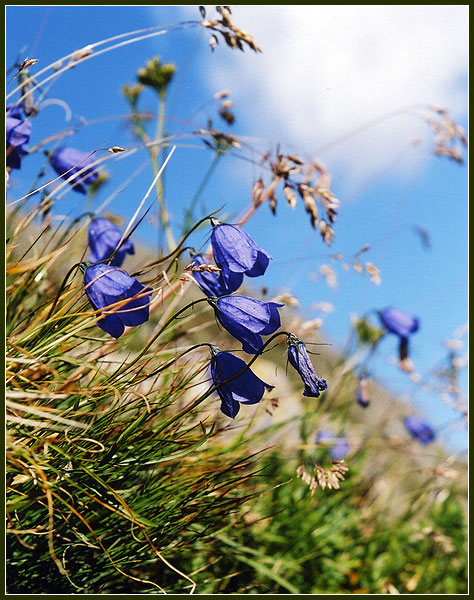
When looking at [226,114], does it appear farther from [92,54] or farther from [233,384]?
[233,384]

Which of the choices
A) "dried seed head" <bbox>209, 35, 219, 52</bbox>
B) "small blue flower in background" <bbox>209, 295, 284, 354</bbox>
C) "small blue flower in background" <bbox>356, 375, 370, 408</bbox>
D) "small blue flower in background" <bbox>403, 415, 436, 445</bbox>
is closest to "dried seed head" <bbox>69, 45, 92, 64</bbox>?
"dried seed head" <bbox>209, 35, 219, 52</bbox>

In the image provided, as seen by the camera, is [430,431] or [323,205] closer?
[323,205]

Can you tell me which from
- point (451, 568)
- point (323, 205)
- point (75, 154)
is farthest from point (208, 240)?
point (451, 568)

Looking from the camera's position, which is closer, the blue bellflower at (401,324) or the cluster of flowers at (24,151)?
the cluster of flowers at (24,151)

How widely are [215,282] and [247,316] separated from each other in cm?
27

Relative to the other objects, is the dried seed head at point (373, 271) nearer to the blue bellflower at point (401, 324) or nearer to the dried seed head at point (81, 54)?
the blue bellflower at point (401, 324)

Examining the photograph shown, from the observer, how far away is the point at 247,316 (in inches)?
62.2

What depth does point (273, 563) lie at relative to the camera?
243 cm

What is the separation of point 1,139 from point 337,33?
4.09ft

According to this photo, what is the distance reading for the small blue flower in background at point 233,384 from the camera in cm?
159

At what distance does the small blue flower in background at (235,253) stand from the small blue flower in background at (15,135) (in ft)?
2.61

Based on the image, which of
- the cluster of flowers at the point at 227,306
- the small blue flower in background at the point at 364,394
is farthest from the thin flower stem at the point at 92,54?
the small blue flower in background at the point at 364,394

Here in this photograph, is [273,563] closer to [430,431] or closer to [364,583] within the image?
[364,583]

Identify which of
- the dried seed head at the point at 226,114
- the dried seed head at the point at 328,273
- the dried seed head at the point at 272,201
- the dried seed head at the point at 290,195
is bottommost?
the dried seed head at the point at 328,273
